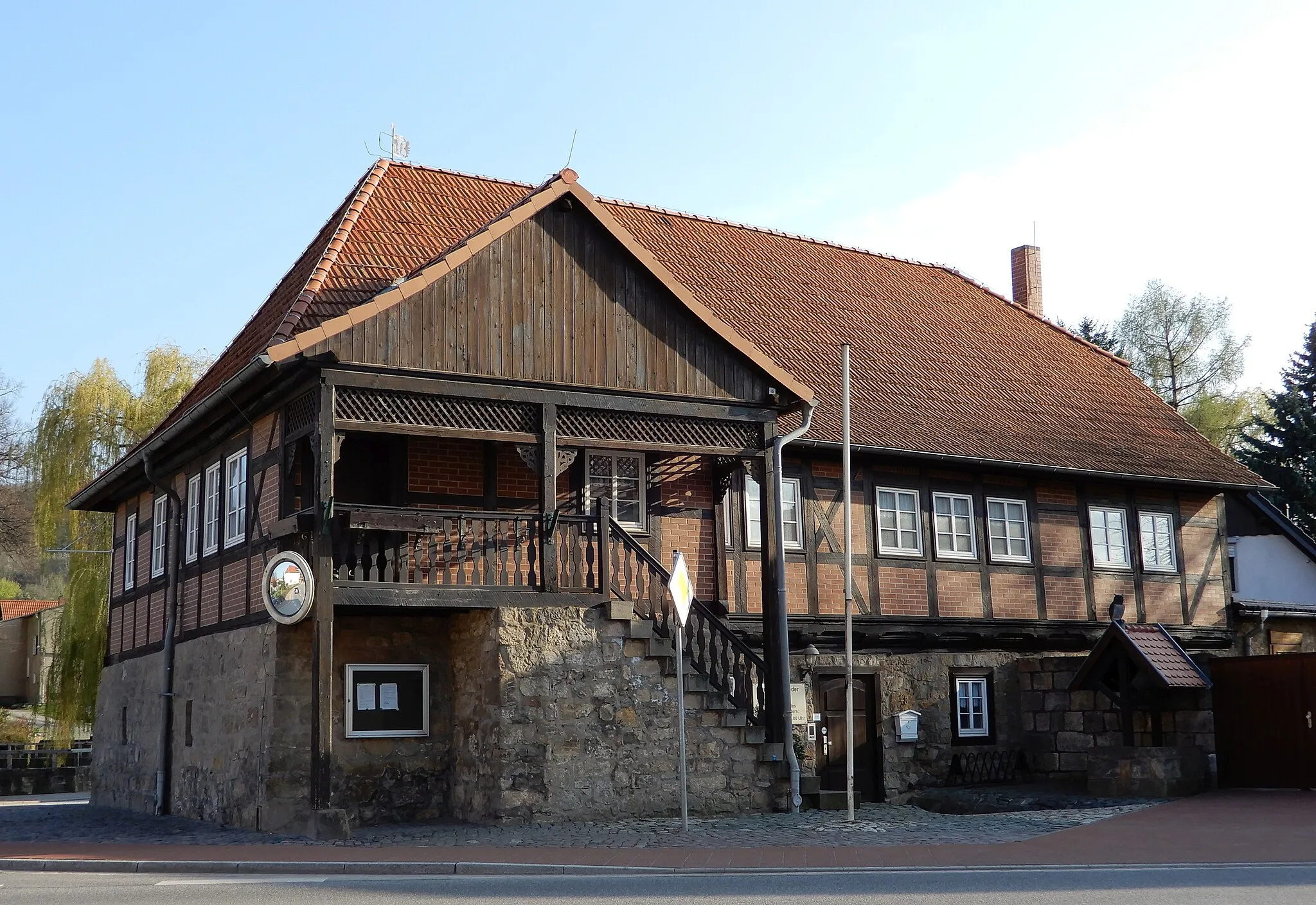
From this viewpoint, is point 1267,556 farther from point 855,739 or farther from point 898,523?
point 855,739

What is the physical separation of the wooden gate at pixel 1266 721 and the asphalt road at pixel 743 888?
336 inches

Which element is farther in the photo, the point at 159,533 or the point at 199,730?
the point at 159,533

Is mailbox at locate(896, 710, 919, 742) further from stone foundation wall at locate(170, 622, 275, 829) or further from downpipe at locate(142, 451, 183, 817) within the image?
downpipe at locate(142, 451, 183, 817)

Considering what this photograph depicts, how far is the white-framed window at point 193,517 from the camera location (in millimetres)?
19750

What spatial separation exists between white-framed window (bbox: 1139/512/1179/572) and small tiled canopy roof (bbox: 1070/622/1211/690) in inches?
145

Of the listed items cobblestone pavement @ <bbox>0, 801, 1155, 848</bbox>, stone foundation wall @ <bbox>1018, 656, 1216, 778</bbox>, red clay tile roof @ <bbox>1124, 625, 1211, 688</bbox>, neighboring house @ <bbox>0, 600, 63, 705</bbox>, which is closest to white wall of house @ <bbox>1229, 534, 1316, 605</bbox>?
stone foundation wall @ <bbox>1018, 656, 1216, 778</bbox>

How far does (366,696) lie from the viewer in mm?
16422

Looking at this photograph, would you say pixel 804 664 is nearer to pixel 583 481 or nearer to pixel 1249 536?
pixel 583 481

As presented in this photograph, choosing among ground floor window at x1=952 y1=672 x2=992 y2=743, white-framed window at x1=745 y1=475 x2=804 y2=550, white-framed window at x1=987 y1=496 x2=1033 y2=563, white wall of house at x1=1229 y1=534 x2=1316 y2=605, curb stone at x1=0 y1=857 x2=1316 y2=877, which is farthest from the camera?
white wall of house at x1=1229 y1=534 x2=1316 y2=605

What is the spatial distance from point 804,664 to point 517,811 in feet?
19.2

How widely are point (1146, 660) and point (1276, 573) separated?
12526 mm

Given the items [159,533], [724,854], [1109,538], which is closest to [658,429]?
[724,854]

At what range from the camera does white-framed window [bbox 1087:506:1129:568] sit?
23.5 metres

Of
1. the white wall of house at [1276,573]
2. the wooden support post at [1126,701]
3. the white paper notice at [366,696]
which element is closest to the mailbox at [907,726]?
the wooden support post at [1126,701]
